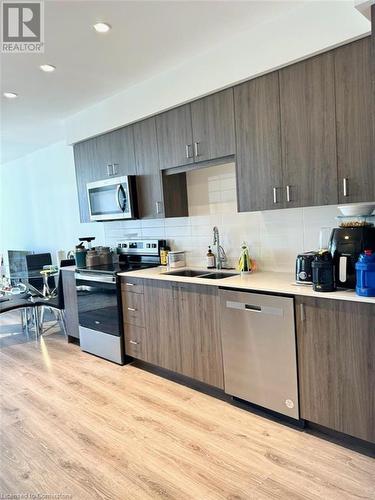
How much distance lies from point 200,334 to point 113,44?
2.19 m

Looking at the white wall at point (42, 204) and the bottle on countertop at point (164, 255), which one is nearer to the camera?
the bottle on countertop at point (164, 255)

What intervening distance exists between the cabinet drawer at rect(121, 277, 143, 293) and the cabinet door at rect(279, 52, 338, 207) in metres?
1.50

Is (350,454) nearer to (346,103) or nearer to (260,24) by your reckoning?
(346,103)

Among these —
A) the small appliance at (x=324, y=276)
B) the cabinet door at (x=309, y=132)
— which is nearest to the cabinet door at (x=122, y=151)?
the cabinet door at (x=309, y=132)

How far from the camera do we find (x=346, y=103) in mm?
2207

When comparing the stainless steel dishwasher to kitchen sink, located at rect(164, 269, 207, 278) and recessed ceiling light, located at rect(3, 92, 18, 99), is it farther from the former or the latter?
recessed ceiling light, located at rect(3, 92, 18, 99)

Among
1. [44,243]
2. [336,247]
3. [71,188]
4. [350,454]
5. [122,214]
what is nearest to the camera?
[350,454]

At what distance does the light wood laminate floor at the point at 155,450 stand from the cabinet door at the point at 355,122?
150cm

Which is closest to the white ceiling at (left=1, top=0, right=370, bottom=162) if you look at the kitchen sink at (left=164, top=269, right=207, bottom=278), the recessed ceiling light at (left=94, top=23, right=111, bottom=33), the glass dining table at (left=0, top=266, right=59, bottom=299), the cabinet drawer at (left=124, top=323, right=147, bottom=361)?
the recessed ceiling light at (left=94, top=23, right=111, bottom=33)

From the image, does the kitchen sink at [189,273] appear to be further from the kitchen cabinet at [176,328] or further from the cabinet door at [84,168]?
the cabinet door at [84,168]

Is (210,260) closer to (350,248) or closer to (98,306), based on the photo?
(98,306)

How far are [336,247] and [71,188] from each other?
425cm

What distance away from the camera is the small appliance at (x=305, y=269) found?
2.39 meters

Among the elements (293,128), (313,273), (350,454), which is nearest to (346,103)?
(293,128)
